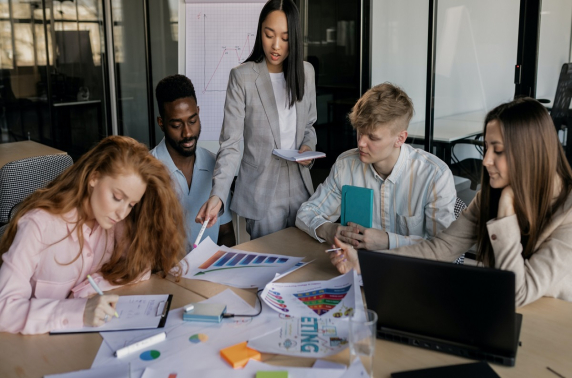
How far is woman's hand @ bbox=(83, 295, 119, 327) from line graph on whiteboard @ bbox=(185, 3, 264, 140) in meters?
2.52

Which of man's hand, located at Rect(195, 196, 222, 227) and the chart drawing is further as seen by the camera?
man's hand, located at Rect(195, 196, 222, 227)

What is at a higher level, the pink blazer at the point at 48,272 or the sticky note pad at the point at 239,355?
the pink blazer at the point at 48,272

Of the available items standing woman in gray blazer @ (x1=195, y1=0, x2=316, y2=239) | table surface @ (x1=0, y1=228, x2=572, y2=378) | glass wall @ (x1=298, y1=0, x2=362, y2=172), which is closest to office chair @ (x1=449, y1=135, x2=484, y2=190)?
glass wall @ (x1=298, y1=0, x2=362, y2=172)

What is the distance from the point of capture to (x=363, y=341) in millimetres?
1266

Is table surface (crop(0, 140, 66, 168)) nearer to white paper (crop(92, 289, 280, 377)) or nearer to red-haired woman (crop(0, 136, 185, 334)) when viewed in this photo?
red-haired woman (crop(0, 136, 185, 334))

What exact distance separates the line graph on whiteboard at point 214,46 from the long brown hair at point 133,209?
2.08 meters

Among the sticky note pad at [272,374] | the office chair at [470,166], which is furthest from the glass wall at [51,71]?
the sticky note pad at [272,374]

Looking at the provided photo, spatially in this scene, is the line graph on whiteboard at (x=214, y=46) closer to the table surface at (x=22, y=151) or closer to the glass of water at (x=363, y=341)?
the table surface at (x=22, y=151)

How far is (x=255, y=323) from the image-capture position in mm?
1521

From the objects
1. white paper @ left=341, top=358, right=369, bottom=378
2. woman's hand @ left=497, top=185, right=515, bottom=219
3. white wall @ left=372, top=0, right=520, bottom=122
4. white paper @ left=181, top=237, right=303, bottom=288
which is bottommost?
white paper @ left=341, top=358, right=369, bottom=378

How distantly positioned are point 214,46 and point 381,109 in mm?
2051

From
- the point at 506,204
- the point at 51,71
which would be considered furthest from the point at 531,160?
the point at 51,71

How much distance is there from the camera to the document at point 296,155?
2359mm

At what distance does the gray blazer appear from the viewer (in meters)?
2.53
